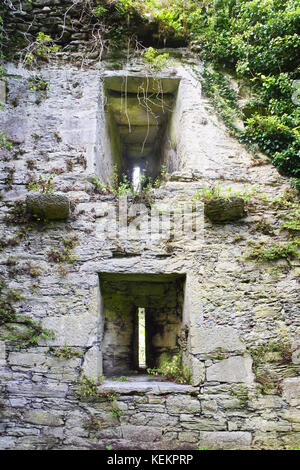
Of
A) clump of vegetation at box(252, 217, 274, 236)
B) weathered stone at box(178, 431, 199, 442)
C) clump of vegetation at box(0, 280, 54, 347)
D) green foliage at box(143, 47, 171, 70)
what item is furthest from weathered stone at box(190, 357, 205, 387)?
green foliage at box(143, 47, 171, 70)

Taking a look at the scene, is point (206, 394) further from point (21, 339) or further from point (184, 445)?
point (21, 339)

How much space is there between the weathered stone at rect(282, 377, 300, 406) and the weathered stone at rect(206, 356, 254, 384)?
37 centimetres

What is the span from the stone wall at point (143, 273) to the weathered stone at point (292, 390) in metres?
0.01

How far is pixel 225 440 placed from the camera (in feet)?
10.8

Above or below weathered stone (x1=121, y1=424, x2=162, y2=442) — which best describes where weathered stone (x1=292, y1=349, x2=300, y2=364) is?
above

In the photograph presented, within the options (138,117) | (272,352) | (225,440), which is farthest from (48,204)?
(225,440)

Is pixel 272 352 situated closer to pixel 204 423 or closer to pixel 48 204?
pixel 204 423

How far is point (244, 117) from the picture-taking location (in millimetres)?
4574

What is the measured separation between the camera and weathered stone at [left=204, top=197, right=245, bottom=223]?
3.78 metres

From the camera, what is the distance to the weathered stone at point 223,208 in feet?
12.4

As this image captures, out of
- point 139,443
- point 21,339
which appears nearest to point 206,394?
point 139,443

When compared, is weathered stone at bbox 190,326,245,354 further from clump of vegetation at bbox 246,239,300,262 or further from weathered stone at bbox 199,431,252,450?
clump of vegetation at bbox 246,239,300,262

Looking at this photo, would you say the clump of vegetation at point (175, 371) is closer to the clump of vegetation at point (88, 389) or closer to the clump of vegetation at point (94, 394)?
the clump of vegetation at point (94, 394)
